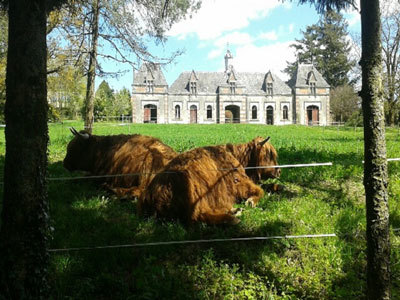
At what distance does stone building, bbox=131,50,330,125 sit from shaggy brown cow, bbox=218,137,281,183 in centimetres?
4670

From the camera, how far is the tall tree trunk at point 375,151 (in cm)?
296

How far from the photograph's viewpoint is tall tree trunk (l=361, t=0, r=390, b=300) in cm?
296

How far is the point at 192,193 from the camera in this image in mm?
4453

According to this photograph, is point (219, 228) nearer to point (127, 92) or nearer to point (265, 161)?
→ point (265, 161)

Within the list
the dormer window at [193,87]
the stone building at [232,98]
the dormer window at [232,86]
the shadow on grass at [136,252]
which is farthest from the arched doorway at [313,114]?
the shadow on grass at [136,252]

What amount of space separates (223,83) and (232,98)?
9.98 ft

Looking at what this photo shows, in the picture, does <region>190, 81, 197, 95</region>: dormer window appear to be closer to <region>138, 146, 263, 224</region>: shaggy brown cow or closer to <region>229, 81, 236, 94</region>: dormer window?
<region>229, 81, 236, 94</region>: dormer window

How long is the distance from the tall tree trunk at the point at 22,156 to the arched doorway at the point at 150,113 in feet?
165

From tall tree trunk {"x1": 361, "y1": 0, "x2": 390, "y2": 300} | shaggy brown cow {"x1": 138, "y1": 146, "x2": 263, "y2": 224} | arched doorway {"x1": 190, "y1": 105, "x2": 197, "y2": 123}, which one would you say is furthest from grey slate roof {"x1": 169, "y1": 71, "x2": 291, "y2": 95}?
tall tree trunk {"x1": 361, "y1": 0, "x2": 390, "y2": 300}

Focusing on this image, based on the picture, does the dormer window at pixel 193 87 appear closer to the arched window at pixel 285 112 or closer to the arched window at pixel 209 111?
the arched window at pixel 209 111

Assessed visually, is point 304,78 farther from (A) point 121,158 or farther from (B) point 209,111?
(A) point 121,158

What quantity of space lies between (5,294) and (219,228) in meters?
2.56

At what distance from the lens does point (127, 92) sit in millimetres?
89625

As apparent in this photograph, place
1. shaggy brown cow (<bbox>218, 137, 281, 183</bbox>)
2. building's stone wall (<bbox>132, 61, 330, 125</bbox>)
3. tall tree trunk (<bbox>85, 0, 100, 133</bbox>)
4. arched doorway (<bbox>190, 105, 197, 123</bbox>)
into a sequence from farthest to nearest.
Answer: arched doorway (<bbox>190, 105, 197, 123</bbox>)
building's stone wall (<bbox>132, 61, 330, 125</bbox>)
tall tree trunk (<bbox>85, 0, 100, 133</bbox>)
shaggy brown cow (<bbox>218, 137, 281, 183</bbox>)
